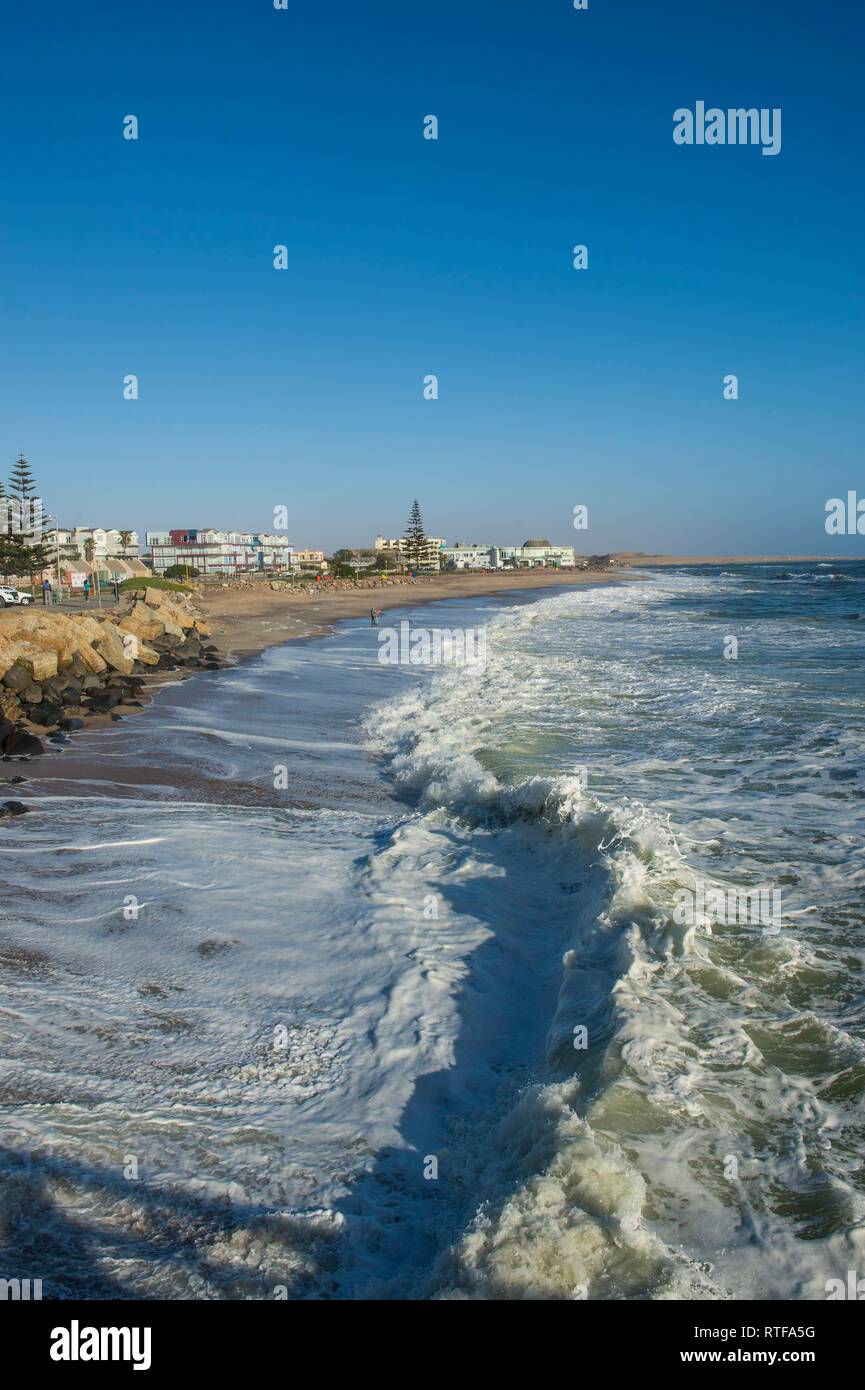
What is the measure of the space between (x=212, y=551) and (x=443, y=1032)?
6683 inches

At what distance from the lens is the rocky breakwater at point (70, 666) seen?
618 inches

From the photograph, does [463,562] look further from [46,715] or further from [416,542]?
[46,715]

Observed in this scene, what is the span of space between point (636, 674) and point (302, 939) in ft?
52.5

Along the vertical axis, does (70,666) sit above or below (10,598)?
below

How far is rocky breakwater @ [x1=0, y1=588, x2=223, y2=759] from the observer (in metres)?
15.7

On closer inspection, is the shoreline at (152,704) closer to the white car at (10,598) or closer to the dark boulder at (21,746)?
the dark boulder at (21,746)

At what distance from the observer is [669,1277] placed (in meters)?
3.25

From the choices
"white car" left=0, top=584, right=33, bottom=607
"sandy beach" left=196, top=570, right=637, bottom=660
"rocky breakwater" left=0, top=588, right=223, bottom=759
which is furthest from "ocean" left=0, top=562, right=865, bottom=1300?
"white car" left=0, top=584, right=33, bottom=607

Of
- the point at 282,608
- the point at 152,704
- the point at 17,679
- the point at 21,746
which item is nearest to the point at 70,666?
the point at 17,679

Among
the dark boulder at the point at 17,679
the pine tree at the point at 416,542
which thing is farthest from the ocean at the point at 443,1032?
the pine tree at the point at 416,542

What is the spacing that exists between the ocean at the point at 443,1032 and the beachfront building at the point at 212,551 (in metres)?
150

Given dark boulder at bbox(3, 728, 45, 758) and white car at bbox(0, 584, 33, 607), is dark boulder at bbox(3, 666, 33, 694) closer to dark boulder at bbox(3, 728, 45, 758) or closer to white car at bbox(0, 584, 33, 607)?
dark boulder at bbox(3, 728, 45, 758)

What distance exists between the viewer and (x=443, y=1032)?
534cm
